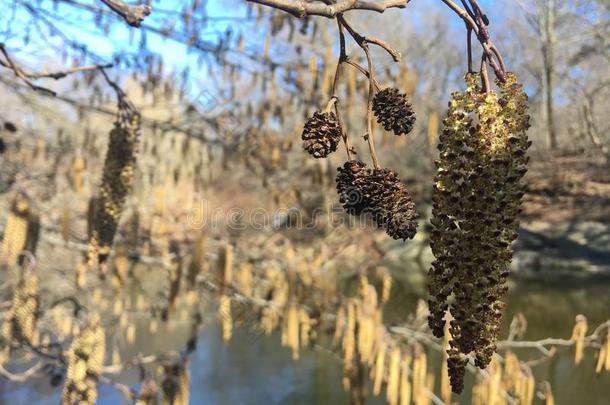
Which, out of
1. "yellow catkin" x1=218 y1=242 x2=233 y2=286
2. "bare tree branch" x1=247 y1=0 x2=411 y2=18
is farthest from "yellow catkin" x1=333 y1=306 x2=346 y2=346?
"bare tree branch" x1=247 y1=0 x2=411 y2=18

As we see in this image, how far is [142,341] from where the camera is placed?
6.46 meters

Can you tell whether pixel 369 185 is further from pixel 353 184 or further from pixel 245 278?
pixel 245 278

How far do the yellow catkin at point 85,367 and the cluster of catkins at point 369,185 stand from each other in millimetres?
1771

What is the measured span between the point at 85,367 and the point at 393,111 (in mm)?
1861

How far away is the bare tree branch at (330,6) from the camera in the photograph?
24.0 inches

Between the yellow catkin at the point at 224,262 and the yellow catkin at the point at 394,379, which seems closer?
the yellow catkin at the point at 394,379

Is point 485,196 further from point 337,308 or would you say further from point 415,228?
point 337,308

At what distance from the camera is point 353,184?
0.64 metres

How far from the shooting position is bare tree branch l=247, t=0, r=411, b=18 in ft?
2.00

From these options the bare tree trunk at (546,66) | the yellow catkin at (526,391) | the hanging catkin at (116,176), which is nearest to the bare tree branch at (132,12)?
the hanging catkin at (116,176)

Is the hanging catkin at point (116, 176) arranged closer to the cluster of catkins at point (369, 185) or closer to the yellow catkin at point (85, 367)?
the yellow catkin at point (85, 367)

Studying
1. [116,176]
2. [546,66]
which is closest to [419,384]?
[116,176]

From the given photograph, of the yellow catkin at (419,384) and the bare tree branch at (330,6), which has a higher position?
the bare tree branch at (330,6)

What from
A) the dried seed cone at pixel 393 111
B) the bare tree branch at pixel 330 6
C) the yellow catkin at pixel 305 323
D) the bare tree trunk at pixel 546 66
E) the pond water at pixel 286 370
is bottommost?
the pond water at pixel 286 370
